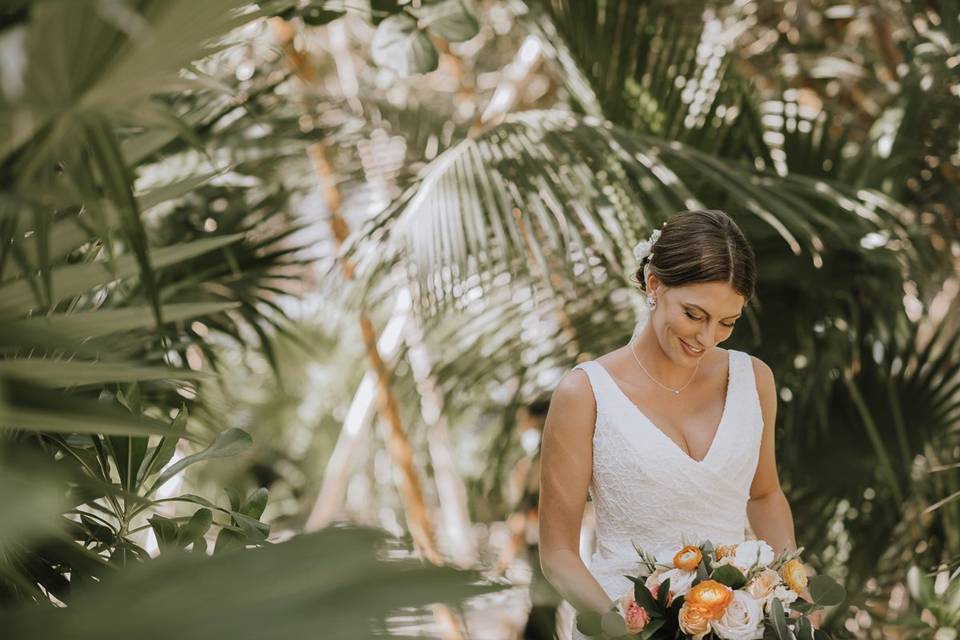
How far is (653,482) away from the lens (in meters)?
2.05

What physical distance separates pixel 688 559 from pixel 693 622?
0.40ft

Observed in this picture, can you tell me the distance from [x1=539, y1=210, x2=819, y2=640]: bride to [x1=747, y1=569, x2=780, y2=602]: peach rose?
0.34 meters

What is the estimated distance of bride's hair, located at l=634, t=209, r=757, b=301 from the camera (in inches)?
74.3

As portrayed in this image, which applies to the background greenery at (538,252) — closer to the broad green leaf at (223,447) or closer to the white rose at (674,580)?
the broad green leaf at (223,447)

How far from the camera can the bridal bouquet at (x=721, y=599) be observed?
5.13ft

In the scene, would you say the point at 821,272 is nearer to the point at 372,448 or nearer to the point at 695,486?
the point at 695,486

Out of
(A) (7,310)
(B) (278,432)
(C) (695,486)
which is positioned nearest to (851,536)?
(C) (695,486)

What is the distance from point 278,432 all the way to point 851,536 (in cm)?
377

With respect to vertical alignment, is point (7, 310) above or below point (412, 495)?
above

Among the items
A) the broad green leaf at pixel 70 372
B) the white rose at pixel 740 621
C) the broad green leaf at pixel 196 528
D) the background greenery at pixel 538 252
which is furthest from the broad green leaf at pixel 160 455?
the white rose at pixel 740 621

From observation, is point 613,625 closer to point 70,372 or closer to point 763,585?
point 763,585

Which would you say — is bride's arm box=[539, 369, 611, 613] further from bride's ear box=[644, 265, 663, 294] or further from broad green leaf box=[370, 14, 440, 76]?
broad green leaf box=[370, 14, 440, 76]

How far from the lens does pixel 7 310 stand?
909 millimetres

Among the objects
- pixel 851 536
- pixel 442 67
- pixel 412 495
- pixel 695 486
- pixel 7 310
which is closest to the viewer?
pixel 7 310
